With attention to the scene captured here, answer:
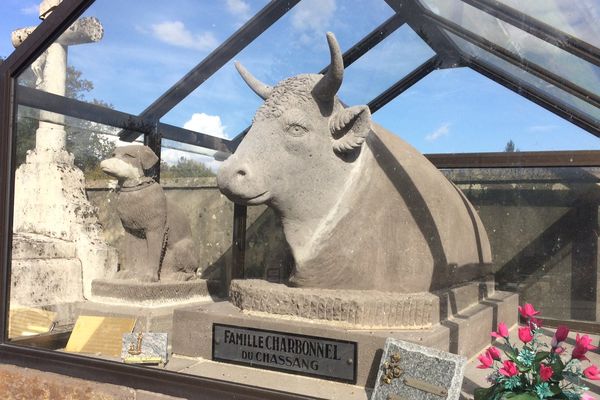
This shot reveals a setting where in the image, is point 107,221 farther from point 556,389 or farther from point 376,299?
point 556,389

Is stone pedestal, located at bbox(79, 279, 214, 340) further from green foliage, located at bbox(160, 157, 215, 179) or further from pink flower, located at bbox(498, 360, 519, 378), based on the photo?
pink flower, located at bbox(498, 360, 519, 378)

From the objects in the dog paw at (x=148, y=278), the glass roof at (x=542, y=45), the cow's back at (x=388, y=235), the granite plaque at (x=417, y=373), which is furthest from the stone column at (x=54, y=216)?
the granite plaque at (x=417, y=373)

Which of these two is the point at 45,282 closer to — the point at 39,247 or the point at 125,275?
the point at 39,247

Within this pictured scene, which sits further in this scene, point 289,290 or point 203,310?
point 203,310

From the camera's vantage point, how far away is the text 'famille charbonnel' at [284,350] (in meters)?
2.44

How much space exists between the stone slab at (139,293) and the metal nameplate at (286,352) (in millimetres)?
1433

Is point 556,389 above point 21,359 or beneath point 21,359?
above

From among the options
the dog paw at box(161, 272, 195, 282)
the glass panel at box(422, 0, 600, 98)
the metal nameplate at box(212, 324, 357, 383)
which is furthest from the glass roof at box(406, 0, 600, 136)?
the dog paw at box(161, 272, 195, 282)

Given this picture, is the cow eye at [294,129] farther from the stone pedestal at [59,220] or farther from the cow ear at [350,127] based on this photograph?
the stone pedestal at [59,220]

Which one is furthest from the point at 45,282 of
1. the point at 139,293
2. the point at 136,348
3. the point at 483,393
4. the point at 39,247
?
the point at 483,393

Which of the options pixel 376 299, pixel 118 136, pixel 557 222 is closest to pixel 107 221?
pixel 118 136

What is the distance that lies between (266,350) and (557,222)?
1.83 m

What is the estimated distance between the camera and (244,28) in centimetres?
342

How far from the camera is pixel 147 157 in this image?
4.29 meters
